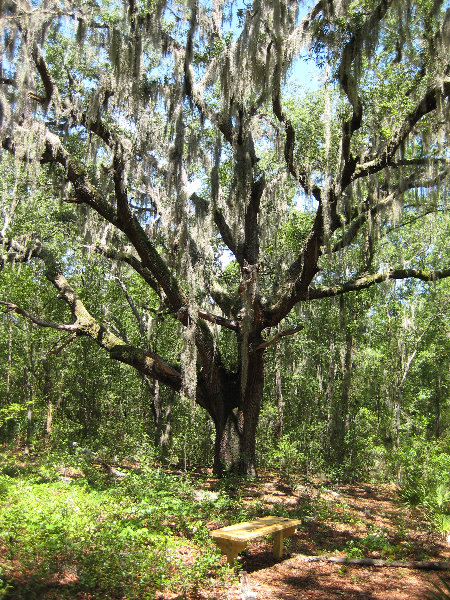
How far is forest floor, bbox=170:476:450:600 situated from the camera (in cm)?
450

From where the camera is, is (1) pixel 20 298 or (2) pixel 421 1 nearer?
(2) pixel 421 1

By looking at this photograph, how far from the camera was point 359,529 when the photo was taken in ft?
22.7

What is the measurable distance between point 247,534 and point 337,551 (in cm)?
172

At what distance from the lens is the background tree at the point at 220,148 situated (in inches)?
285

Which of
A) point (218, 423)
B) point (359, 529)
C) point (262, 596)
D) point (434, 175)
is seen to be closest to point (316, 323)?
point (218, 423)

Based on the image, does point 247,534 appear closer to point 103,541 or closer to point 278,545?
point 278,545

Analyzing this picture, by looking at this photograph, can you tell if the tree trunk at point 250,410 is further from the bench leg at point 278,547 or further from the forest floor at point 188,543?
the bench leg at point 278,547

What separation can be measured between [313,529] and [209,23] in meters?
8.70

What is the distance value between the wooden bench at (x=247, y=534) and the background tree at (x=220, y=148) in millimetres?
3145

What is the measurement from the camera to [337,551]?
579cm

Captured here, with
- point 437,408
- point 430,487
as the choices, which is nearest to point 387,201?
point 430,487

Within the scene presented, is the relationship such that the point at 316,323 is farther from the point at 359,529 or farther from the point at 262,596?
the point at 262,596

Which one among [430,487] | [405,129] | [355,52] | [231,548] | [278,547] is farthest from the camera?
[405,129]

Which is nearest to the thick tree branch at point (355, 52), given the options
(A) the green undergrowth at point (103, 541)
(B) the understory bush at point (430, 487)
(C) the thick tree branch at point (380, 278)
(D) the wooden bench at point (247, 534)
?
(C) the thick tree branch at point (380, 278)
